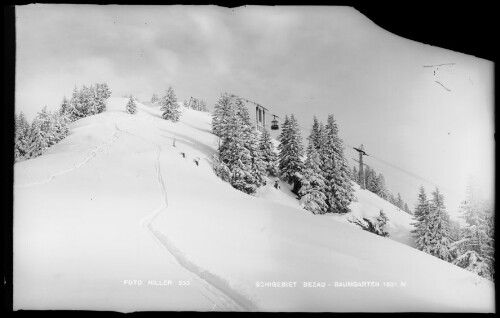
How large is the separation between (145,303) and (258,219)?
2.07 meters

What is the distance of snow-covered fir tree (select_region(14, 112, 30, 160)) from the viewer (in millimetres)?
5664

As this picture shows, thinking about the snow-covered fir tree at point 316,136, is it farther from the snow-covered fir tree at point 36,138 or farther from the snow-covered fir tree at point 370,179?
the snow-covered fir tree at point 36,138

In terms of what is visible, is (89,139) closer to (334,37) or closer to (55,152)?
(55,152)

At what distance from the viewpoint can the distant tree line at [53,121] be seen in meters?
5.69

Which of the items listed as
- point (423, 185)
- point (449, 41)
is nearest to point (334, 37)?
point (449, 41)

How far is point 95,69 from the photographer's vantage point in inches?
228

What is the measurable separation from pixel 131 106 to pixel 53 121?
1.23 m

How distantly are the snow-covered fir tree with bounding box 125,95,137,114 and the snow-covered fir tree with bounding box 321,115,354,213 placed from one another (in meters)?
3.22

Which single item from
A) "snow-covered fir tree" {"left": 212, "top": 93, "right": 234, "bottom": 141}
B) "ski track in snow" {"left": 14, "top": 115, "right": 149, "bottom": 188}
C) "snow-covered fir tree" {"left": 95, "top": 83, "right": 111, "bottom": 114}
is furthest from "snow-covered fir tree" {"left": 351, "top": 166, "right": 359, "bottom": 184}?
"snow-covered fir tree" {"left": 95, "top": 83, "right": 111, "bottom": 114}

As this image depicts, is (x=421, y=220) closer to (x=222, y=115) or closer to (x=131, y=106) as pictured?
(x=222, y=115)

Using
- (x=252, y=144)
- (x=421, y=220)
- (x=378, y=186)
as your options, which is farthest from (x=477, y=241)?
(x=252, y=144)

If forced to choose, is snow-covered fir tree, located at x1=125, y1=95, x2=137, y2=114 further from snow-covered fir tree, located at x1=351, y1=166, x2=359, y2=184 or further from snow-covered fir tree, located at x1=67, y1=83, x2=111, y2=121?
snow-covered fir tree, located at x1=351, y1=166, x2=359, y2=184

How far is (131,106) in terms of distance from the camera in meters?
6.13

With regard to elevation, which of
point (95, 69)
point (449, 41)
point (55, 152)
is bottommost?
point (55, 152)
